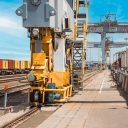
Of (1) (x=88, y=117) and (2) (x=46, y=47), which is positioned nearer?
(1) (x=88, y=117)

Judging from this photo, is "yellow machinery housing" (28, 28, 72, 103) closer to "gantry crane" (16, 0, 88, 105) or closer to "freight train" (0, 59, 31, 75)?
"gantry crane" (16, 0, 88, 105)

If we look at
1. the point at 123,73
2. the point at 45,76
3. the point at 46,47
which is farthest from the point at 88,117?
the point at 123,73

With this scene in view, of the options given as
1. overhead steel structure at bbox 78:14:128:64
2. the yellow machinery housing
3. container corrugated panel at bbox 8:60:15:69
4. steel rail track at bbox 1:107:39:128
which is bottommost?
steel rail track at bbox 1:107:39:128

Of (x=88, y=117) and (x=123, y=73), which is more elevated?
(x=123, y=73)

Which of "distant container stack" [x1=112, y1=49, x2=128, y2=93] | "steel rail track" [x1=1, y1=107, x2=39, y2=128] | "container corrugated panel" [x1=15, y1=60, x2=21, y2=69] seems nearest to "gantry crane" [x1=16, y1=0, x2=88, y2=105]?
"steel rail track" [x1=1, y1=107, x2=39, y2=128]

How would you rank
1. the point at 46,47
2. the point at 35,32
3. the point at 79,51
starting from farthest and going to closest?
the point at 79,51, the point at 46,47, the point at 35,32

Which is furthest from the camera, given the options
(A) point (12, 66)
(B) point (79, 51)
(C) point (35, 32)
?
(A) point (12, 66)

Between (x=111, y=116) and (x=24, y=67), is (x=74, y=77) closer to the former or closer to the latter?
(x=111, y=116)

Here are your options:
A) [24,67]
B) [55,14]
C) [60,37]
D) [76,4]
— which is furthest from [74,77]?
[24,67]

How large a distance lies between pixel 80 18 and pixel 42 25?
1248 centimetres

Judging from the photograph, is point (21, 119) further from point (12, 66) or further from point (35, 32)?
point (12, 66)

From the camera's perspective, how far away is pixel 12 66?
268ft

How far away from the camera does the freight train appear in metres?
75.8

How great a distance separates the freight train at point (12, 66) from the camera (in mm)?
75819
